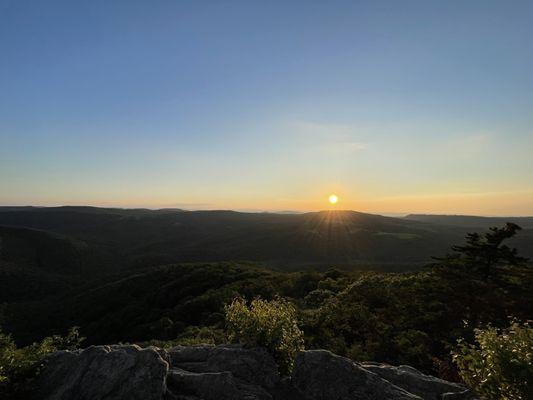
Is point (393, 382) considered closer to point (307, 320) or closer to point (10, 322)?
point (307, 320)

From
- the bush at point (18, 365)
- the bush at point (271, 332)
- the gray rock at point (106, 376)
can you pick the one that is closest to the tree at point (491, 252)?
the bush at point (271, 332)

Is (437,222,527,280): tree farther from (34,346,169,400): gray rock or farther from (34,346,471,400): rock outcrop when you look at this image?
(34,346,169,400): gray rock

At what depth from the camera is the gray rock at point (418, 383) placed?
8.84 metres

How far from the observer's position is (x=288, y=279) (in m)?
40.1

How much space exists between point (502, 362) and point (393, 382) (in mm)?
2739

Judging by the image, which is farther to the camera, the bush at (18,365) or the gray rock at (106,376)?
the bush at (18,365)

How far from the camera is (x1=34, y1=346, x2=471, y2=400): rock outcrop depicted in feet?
26.4

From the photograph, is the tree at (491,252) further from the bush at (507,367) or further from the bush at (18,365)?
the bush at (18,365)

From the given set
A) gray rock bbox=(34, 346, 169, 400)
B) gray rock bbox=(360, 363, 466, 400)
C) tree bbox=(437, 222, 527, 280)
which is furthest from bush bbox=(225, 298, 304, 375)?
tree bbox=(437, 222, 527, 280)

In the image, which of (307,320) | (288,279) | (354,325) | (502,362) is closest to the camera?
(502,362)

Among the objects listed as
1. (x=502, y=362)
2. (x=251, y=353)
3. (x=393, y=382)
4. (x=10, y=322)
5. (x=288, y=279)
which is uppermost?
(x=502, y=362)

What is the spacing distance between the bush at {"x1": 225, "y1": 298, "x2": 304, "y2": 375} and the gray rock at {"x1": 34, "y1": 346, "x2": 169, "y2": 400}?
2.31 metres

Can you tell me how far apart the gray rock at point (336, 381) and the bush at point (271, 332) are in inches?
20.8

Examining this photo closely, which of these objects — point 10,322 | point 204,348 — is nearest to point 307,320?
point 204,348
